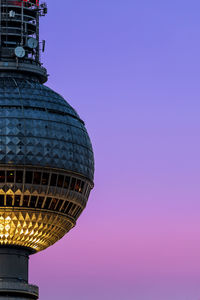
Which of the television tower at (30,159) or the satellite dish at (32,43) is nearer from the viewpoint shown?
the television tower at (30,159)

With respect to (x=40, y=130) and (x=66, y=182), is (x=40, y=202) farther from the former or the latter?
(x=40, y=130)

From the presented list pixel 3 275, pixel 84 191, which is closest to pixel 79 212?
pixel 84 191

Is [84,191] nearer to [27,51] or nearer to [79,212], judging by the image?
[79,212]

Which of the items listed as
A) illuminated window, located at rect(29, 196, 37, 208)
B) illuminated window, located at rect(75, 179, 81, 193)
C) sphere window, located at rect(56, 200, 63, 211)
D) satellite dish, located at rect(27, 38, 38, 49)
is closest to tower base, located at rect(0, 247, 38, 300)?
illuminated window, located at rect(29, 196, 37, 208)

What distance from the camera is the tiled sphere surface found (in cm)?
16762

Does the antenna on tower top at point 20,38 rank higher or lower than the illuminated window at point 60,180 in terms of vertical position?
higher

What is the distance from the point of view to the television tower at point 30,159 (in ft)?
549

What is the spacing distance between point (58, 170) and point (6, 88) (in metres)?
12.5

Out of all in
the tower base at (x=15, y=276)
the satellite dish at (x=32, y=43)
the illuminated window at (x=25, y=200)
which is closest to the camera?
the tower base at (x=15, y=276)

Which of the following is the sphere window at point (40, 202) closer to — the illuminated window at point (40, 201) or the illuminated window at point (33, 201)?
the illuminated window at point (40, 201)

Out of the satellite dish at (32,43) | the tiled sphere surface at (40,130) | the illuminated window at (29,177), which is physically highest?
the satellite dish at (32,43)

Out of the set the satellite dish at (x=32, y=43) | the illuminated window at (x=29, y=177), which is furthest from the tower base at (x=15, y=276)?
the satellite dish at (x=32, y=43)

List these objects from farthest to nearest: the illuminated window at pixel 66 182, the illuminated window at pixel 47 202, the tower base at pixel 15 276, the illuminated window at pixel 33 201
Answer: the illuminated window at pixel 66 182 < the illuminated window at pixel 47 202 < the illuminated window at pixel 33 201 < the tower base at pixel 15 276

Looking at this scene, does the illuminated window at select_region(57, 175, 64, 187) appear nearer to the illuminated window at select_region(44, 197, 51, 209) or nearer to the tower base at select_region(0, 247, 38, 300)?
the illuminated window at select_region(44, 197, 51, 209)
